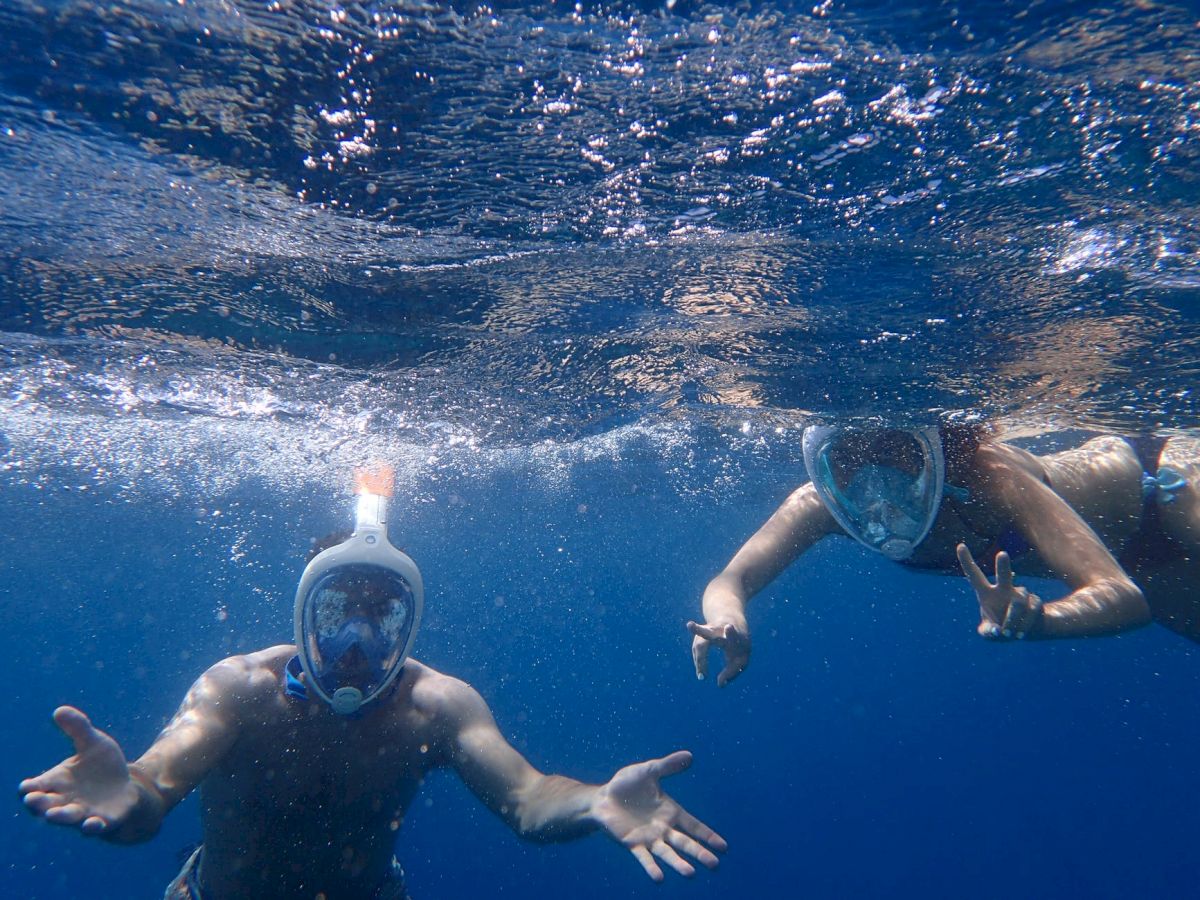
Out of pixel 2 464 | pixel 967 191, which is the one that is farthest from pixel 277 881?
pixel 2 464

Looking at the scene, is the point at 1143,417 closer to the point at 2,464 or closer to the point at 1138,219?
the point at 1138,219

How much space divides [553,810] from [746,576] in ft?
8.30

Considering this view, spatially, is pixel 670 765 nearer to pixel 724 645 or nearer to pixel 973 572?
pixel 724 645

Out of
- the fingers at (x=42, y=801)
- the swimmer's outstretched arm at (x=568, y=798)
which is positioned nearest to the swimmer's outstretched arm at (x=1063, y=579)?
the swimmer's outstretched arm at (x=568, y=798)

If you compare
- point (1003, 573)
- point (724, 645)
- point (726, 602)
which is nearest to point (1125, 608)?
point (1003, 573)

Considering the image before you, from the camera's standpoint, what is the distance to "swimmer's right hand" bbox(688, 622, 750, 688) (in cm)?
459

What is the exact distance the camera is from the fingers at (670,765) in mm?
3713

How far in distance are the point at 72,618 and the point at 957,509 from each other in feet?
317

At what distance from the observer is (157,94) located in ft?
15.2

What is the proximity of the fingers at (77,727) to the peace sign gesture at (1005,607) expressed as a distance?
4.81m

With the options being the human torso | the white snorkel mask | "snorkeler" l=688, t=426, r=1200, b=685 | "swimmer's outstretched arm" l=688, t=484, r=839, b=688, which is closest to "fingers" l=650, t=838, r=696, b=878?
"swimmer's outstretched arm" l=688, t=484, r=839, b=688

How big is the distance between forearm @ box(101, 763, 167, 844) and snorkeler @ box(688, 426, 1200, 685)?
345 cm

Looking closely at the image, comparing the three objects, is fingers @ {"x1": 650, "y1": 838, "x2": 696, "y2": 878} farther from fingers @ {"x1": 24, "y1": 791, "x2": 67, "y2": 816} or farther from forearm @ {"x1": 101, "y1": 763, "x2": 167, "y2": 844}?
fingers @ {"x1": 24, "y1": 791, "x2": 67, "y2": 816}

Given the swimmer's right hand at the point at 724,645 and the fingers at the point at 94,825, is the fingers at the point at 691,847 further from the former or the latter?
the fingers at the point at 94,825
